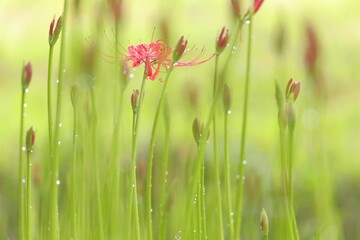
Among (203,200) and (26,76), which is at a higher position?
(26,76)

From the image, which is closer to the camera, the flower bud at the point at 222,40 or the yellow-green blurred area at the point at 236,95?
the flower bud at the point at 222,40

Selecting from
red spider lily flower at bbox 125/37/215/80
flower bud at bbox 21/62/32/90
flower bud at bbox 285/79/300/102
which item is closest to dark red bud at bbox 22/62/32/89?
flower bud at bbox 21/62/32/90

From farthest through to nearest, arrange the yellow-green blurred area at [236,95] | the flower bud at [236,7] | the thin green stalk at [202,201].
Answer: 1. the yellow-green blurred area at [236,95]
2. the thin green stalk at [202,201]
3. the flower bud at [236,7]

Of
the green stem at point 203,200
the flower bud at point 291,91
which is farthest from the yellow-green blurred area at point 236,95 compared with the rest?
the green stem at point 203,200

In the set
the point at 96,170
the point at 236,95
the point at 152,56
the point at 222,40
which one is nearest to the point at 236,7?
the point at 222,40

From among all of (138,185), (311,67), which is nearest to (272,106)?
(138,185)

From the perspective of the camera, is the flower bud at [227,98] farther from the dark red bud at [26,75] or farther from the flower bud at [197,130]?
the dark red bud at [26,75]

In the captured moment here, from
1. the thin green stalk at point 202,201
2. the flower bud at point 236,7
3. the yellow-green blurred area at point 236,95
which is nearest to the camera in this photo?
the flower bud at point 236,7

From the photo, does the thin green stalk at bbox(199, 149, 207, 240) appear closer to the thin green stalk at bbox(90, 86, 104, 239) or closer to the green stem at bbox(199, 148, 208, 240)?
the green stem at bbox(199, 148, 208, 240)

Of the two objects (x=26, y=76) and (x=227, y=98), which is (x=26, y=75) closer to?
(x=26, y=76)
